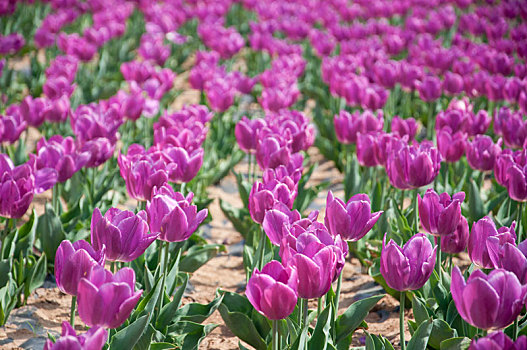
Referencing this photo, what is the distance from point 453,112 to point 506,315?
6.99 ft

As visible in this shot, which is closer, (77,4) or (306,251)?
(306,251)

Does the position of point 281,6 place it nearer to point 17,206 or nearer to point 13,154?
point 13,154

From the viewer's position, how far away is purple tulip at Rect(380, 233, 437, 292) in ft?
5.60

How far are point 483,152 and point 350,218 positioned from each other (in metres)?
1.22

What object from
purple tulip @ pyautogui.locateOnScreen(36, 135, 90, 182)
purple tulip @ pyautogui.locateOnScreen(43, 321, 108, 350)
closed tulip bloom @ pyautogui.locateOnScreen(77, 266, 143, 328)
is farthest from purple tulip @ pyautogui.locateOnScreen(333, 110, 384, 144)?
purple tulip @ pyautogui.locateOnScreen(43, 321, 108, 350)

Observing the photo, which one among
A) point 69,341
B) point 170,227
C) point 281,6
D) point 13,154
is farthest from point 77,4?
point 69,341

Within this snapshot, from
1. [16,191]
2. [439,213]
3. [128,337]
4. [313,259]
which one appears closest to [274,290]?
[313,259]

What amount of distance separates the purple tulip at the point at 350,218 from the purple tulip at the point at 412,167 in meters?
0.57

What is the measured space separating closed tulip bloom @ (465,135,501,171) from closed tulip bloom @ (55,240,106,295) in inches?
73.8

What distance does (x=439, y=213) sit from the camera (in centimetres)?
203

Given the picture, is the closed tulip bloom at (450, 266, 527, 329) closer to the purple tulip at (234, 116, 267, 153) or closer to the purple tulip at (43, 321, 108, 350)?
the purple tulip at (43, 321, 108, 350)

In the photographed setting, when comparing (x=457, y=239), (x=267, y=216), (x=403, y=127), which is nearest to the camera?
(x=267, y=216)

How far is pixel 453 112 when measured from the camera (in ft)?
11.3

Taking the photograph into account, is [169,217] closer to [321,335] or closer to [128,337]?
[128,337]
